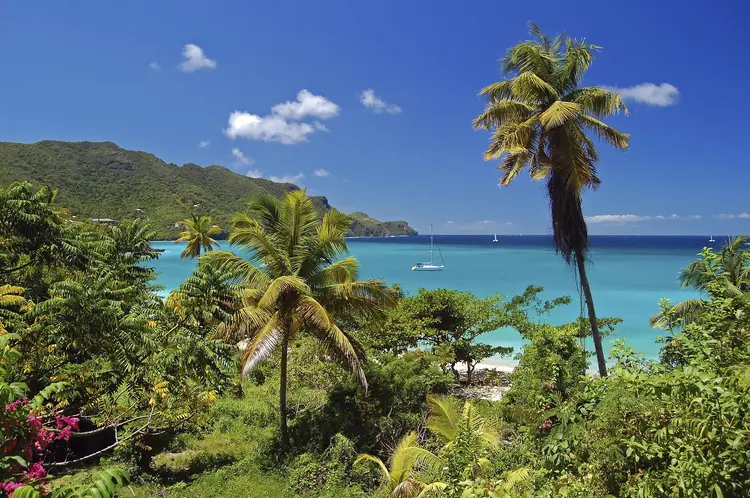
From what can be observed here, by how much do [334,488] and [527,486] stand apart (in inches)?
213

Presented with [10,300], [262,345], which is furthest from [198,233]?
[262,345]

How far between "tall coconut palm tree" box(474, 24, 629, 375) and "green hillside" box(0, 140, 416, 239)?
211ft

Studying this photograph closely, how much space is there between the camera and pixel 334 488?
8953mm

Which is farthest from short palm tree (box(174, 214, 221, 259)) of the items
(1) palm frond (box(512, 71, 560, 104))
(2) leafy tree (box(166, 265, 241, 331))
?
(1) palm frond (box(512, 71, 560, 104))

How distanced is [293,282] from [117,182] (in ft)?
346

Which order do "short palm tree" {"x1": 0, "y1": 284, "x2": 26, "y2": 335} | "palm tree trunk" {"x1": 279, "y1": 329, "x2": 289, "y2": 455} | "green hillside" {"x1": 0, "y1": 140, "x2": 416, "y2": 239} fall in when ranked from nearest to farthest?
"short palm tree" {"x1": 0, "y1": 284, "x2": 26, "y2": 335}, "palm tree trunk" {"x1": 279, "y1": 329, "x2": 289, "y2": 455}, "green hillside" {"x1": 0, "y1": 140, "x2": 416, "y2": 239}

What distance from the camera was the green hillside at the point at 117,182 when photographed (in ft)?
257

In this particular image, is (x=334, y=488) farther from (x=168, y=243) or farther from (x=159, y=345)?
(x=168, y=243)

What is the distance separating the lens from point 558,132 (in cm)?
929

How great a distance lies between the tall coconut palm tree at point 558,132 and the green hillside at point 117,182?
2531 inches

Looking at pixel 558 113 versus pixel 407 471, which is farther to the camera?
pixel 558 113

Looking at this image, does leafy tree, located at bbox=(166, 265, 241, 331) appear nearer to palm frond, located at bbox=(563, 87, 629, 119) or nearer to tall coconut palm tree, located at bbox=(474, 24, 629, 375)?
tall coconut palm tree, located at bbox=(474, 24, 629, 375)

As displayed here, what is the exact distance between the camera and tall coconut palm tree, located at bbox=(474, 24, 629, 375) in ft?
30.2

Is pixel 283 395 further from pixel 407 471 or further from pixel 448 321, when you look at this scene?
pixel 448 321
